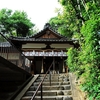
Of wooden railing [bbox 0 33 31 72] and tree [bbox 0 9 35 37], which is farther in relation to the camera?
tree [bbox 0 9 35 37]

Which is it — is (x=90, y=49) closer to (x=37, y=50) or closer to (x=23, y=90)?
(x=23, y=90)

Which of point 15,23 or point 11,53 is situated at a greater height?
point 15,23

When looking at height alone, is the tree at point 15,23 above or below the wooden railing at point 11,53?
above

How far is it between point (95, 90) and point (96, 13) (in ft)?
9.42

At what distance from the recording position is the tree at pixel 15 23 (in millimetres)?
30720

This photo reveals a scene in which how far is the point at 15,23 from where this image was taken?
3078 centimetres

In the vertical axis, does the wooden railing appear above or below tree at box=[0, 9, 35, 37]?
below

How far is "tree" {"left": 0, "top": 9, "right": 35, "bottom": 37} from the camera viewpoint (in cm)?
3072

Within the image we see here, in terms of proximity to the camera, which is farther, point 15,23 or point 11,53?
point 15,23

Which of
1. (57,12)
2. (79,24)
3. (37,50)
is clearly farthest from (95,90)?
(37,50)

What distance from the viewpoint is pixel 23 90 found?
689cm

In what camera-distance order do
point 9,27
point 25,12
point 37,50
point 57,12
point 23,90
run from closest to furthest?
1. point 23,90
2. point 57,12
3. point 37,50
4. point 9,27
5. point 25,12

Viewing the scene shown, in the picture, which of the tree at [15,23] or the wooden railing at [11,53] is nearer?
the wooden railing at [11,53]

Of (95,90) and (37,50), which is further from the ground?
(37,50)
